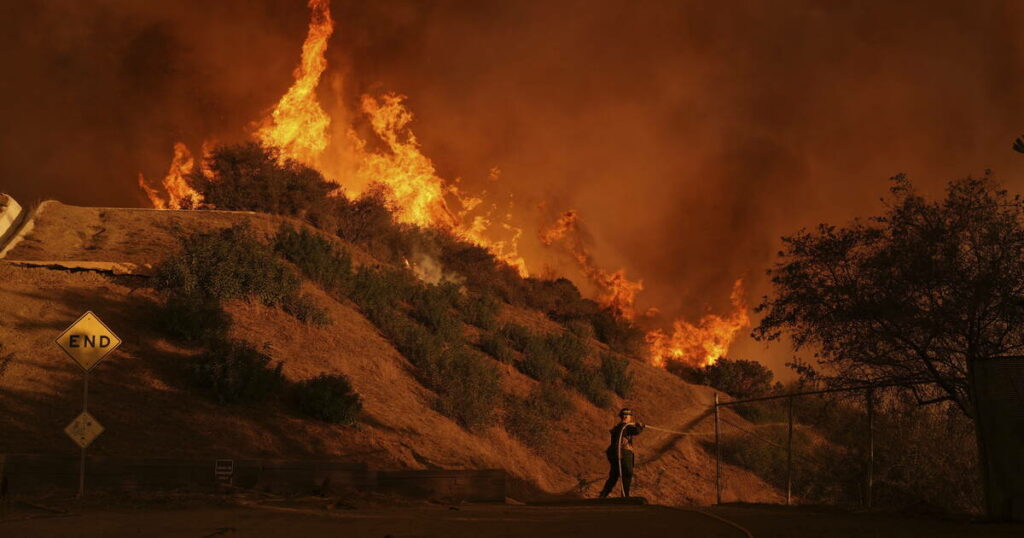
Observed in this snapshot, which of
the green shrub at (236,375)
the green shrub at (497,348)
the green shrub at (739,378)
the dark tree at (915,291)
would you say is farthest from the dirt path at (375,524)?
the green shrub at (739,378)

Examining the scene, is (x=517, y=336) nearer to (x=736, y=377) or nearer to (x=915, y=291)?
(x=736, y=377)

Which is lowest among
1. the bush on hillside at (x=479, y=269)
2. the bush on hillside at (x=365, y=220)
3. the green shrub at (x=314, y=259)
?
the green shrub at (x=314, y=259)

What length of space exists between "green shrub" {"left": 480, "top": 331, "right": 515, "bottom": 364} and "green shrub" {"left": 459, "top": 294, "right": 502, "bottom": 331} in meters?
1.58

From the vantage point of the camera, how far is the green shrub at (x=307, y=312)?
1022 inches

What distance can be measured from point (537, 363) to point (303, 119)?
70.7ft

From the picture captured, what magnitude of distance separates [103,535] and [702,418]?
2908cm

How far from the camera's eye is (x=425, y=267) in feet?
134

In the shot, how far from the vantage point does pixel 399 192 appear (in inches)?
1864

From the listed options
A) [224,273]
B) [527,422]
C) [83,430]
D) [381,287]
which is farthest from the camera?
[381,287]

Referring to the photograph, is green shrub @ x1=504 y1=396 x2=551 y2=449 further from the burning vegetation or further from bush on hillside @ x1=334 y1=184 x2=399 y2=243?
bush on hillside @ x1=334 y1=184 x2=399 y2=243

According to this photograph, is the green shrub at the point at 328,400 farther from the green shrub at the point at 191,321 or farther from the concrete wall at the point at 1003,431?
the concrete wall at the point at 1003,431

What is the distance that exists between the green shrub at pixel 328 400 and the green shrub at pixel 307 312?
435 centimetres

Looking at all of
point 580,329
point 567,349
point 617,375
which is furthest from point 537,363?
point 580,329

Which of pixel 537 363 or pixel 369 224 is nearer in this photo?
pixel 537 363
